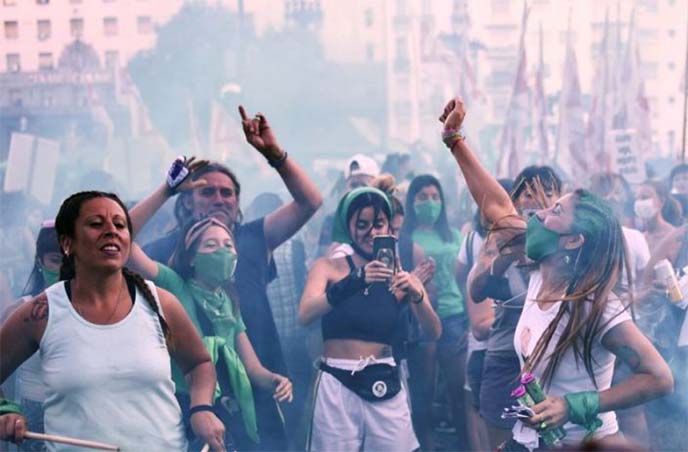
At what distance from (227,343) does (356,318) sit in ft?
1.71

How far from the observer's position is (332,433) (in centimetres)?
542

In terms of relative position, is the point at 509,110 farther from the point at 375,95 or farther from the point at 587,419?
the point at 587,419

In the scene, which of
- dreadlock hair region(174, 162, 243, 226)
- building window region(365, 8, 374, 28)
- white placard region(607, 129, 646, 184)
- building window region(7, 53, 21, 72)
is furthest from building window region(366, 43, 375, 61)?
dreadlock hair region(174, 162, 243, 226)

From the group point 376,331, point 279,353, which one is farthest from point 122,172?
point 376,331

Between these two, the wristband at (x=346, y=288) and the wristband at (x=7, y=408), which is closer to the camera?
the wristband at (x=7, y=408)

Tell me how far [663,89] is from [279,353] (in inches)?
184

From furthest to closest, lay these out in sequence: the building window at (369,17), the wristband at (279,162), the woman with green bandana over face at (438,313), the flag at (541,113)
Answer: the flag at (541,113)
the building window at (369,17)
the woman with green bandana over face at (438,313)
the wristband at (279,162)

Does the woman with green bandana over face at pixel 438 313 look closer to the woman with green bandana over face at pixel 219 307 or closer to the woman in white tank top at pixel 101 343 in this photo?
the woman with green bandana over face at pixel 219 307

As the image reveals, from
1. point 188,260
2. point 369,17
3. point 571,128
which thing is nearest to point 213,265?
point 188,260

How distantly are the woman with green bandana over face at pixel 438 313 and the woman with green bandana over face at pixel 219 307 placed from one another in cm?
116

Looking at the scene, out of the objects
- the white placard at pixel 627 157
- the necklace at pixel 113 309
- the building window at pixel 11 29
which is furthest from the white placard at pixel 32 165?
the white placard at pixel 627 157

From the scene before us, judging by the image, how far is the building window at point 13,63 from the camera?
22.3 ft

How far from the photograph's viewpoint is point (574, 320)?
420 cm

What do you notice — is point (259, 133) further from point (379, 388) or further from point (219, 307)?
point (379, 388)
